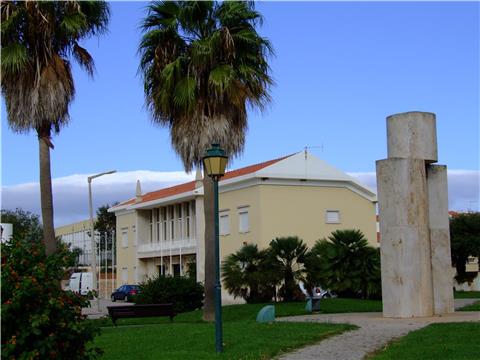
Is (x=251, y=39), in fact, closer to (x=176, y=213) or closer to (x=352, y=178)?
(x=352, y=178)

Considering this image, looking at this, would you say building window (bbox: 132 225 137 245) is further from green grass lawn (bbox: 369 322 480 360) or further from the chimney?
green grass lawn (bbox: 369 322 480 360)

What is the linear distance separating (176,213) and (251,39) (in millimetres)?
33863

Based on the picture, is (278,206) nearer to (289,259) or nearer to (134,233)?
(289,259)

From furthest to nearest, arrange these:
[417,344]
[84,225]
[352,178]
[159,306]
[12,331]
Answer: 1. [84,225]
2. [352,178]
3. [159,306]
4. [417,344]
5. [12,331]

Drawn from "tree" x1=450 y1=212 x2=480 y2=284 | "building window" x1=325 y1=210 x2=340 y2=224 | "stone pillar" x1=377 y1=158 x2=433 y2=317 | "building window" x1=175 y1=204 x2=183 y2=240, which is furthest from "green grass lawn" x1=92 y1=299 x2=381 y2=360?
"building window" x1=175 y1=204 x2=183 y2=240

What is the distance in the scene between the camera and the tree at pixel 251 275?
28.8 meters

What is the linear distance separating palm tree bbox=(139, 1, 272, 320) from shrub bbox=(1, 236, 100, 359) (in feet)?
39.2

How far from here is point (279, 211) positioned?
147ft

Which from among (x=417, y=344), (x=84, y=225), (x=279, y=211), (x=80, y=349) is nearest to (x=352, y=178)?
(x=279, y=211)

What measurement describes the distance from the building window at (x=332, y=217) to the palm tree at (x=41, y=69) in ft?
85.0

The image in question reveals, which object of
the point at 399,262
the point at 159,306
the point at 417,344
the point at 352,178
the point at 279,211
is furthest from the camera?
the point at 352,178

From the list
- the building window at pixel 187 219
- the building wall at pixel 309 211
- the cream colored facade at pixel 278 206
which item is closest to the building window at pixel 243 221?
the cream colored facade at pixel 278 206

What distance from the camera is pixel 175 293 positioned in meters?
30.9

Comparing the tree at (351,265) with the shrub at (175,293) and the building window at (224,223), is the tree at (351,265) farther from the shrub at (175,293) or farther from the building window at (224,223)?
the building window at (224,223)
